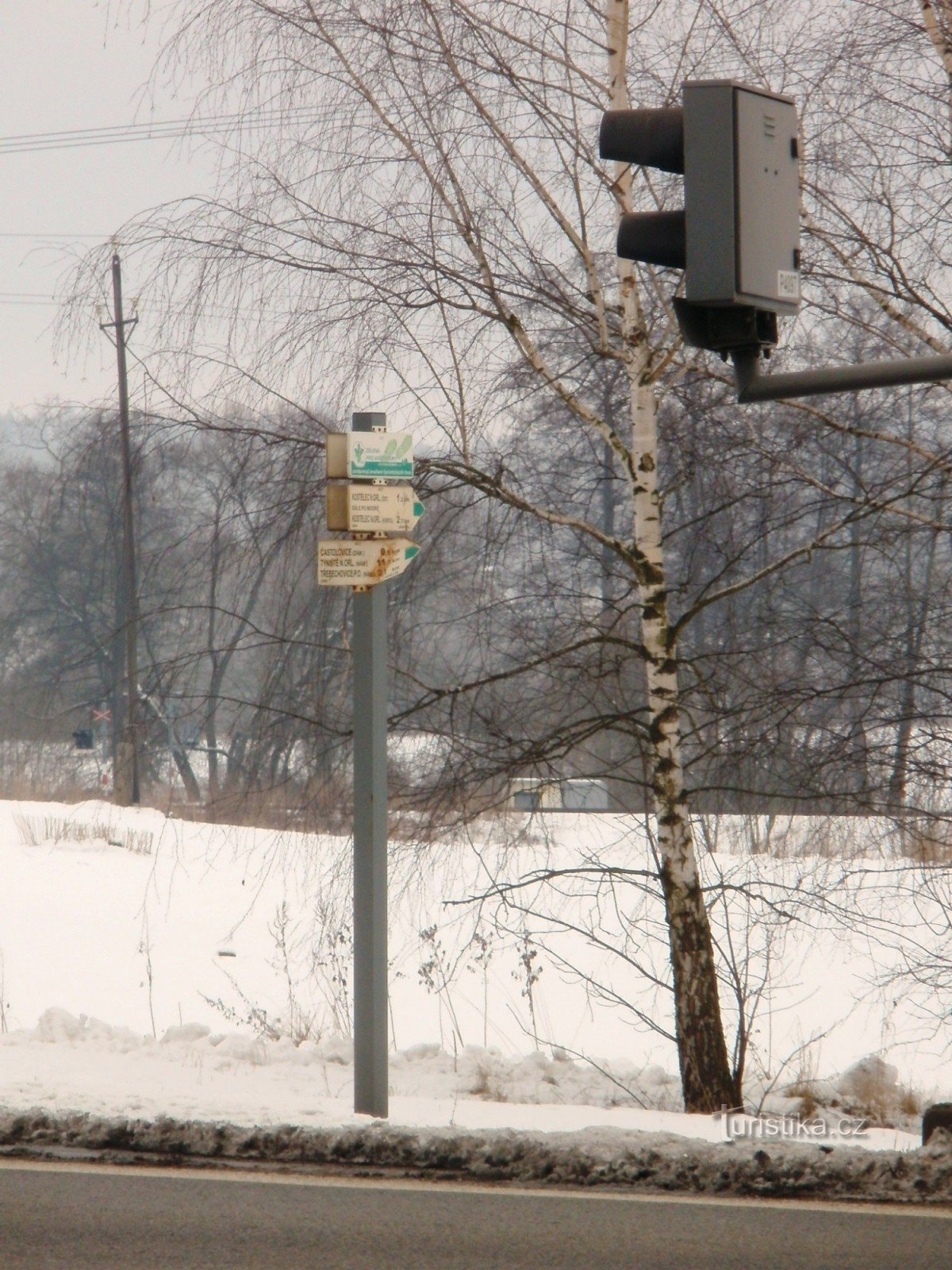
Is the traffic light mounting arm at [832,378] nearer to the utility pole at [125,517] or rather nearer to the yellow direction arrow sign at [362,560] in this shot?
the yellow direction arrow sign at [362,560]

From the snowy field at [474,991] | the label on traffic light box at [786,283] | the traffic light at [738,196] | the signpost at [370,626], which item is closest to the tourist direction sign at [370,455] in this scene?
the signpost at [370,626]

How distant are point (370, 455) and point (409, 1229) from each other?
3354 millimetres

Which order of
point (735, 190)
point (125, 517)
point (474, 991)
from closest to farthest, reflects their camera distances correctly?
point (735, 190) < point (125, 517) < point (474, 991)

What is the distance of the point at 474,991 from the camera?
13.6 meters

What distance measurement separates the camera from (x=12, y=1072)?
7.12 m

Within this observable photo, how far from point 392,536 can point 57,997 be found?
26.9 ft

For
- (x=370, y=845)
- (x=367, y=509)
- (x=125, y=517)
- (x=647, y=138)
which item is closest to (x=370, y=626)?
(x=367, y=509)

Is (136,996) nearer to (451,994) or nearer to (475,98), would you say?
(451,994)

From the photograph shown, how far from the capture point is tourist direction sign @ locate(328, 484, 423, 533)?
657 cm

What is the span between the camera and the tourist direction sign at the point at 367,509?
21.5 ft

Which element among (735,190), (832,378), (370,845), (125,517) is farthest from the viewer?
(125,517)

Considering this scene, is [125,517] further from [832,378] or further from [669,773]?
[832,378]

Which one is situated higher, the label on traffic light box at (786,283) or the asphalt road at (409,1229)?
the label on traffic light box at (786,283)

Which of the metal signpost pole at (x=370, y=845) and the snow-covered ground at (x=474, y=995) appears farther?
the snow-covered ground at (x=474, y=995)
